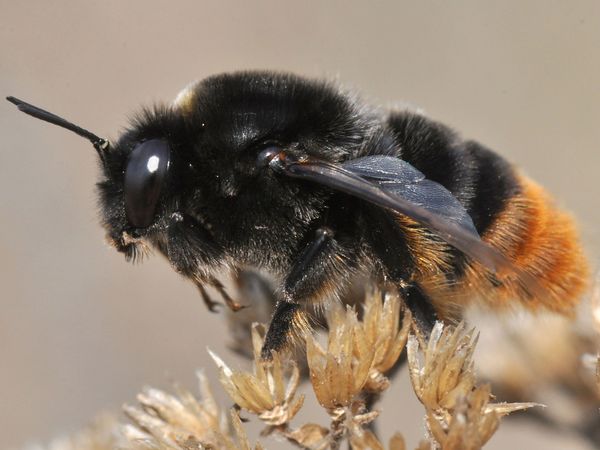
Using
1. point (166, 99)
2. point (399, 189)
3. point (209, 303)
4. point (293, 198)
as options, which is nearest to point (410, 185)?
point (399, 189)

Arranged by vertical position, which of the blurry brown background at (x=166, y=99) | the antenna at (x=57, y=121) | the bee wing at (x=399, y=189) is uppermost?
the bee wing at (x=399, y=189)

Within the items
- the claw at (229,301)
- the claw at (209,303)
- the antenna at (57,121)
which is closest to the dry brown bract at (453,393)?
the claw at (229,301)

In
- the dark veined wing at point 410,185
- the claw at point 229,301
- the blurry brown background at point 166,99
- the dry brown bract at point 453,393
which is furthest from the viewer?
the blurry brown background at point 166,99

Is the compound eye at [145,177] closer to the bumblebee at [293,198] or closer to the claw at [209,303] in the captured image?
the bumblebee at [293,198]

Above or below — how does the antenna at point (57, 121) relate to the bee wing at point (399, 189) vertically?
below

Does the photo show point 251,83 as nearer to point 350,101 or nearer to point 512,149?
point 350,101

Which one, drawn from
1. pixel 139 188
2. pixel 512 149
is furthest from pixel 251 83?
pixel 512 149

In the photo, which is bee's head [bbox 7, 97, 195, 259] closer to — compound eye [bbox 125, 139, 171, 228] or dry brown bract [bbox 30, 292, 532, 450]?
compound eye [bbox 125, 139, 171, 228]
